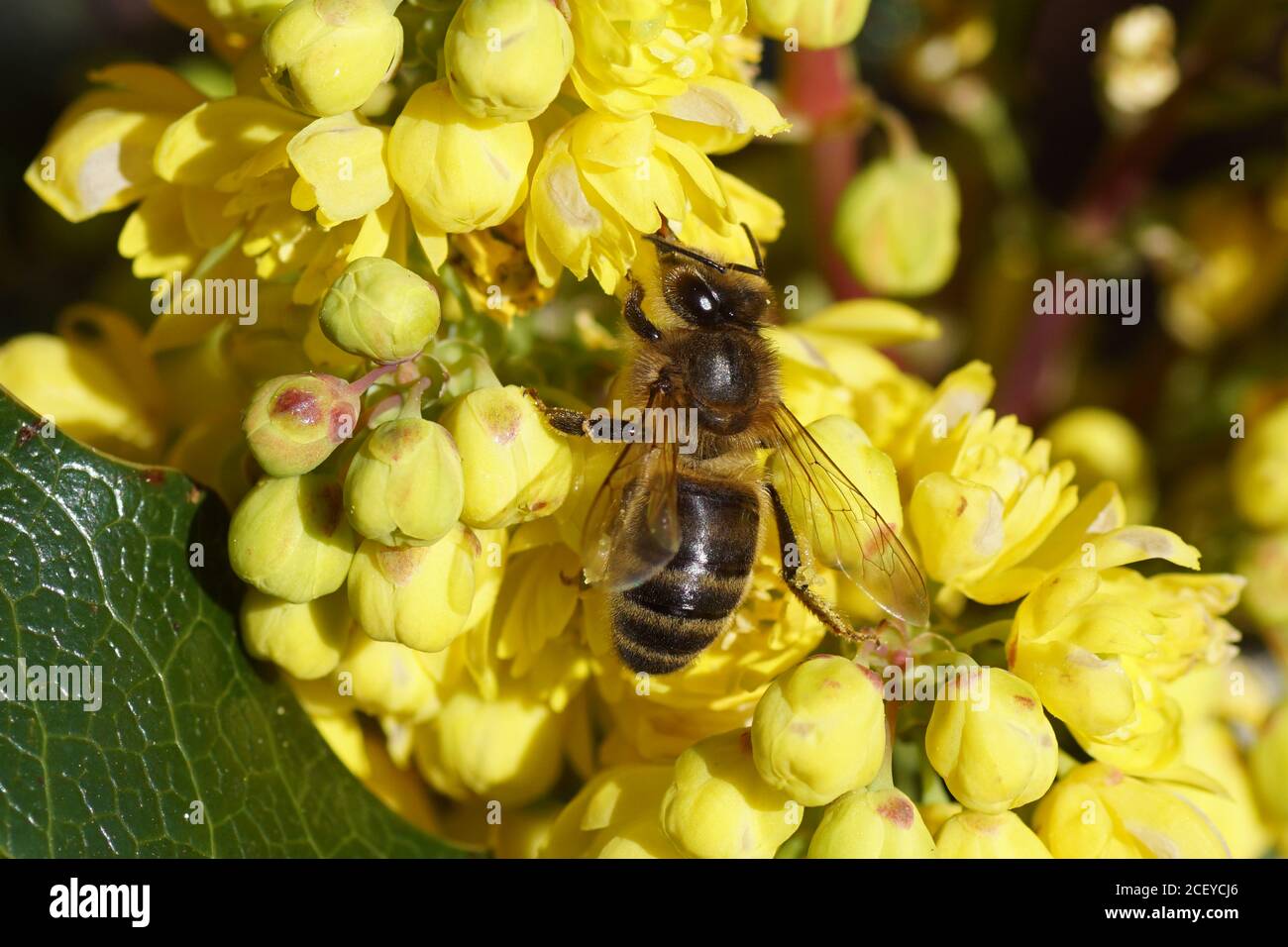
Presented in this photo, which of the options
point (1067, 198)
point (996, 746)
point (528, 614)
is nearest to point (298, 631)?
point (528, 614)

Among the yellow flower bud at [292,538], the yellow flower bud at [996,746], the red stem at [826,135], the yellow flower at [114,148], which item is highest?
the red stem at [826,135]

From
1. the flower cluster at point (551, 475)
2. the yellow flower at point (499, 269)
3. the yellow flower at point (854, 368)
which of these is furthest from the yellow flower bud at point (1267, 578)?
the yellow flower at point (499, 269)

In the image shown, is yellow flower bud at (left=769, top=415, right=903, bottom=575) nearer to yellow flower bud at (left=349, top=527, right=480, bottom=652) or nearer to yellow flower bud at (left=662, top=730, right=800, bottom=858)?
yellow flower bud at (left=662, top=730, right=800, bottom=858)

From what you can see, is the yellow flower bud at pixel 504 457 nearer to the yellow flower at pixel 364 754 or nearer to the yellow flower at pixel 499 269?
the yellow flower at pixel 499 269

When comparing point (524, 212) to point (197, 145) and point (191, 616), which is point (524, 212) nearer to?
point (197, 145)

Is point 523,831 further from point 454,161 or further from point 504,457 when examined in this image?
point 454,161
